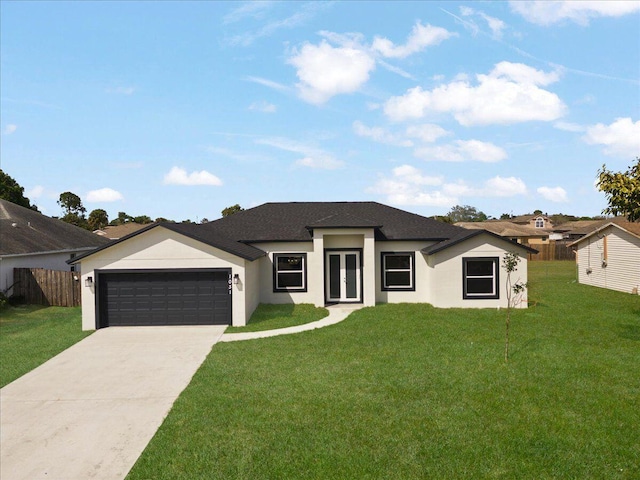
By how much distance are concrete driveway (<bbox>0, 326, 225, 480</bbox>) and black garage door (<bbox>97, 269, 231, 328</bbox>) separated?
A: 7.07ft

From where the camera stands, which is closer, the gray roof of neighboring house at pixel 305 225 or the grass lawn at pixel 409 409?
the grass lawn at pixel 409 409

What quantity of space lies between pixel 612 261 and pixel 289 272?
1993 cm

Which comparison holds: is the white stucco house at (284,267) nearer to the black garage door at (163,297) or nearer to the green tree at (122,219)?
the black garage door at (163,297)

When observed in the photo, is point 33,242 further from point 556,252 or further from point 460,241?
point 556,252

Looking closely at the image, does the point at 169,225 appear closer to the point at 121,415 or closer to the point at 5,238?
the point at 121,415

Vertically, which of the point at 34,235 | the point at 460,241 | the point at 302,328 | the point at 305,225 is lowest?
the point at 302,328

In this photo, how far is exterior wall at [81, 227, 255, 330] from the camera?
615 inches

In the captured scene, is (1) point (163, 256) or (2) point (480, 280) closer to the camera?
(1) point (163, 256)

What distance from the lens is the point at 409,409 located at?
7590 mm

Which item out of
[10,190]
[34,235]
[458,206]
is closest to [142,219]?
[10,190]

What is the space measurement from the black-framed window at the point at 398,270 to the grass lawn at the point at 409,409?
20.1 feet

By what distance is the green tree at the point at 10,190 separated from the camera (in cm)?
4534

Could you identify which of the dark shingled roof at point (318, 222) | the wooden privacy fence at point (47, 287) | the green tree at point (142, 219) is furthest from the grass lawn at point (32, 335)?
the green tree at point (142, 219)

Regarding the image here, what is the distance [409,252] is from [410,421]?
12786 millimetres
